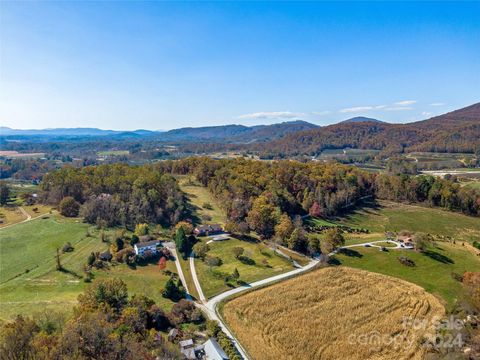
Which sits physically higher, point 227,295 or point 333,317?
point 227,295

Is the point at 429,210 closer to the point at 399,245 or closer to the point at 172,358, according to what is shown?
the point at 399,245

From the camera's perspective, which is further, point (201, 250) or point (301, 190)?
point (301, 190)

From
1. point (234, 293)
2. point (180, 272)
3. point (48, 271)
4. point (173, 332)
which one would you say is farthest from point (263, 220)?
point (48, 271)

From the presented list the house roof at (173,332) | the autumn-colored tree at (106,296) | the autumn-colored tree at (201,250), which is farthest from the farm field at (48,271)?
the house roof at (173,332)

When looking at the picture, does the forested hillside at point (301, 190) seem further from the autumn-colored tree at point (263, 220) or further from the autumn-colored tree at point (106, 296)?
the autumn-colored tree at point (106, 296)

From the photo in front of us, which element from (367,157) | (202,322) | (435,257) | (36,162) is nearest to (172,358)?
(202,322)

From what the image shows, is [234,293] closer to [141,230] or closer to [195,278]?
[195,278]

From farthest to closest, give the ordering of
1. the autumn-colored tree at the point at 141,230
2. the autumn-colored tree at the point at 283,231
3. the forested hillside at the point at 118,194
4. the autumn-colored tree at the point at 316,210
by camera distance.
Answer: the autumn-colored tree at the point at 316,210
the forested hillside at the point at 118,194
the autumn-colored tree at the point at 141,230
the autumn-colored tree at the point at 283,231
